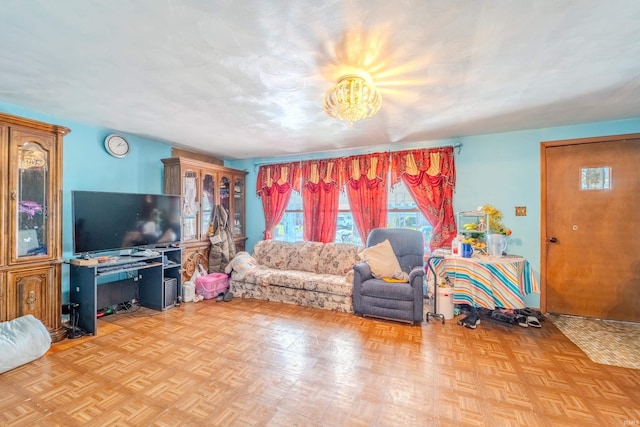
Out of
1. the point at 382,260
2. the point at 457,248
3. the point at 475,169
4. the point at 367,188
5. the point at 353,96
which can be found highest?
the point at 353,96

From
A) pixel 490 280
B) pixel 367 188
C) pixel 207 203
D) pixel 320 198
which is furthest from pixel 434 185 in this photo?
pixel 207 203

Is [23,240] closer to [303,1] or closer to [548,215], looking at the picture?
[303,1]

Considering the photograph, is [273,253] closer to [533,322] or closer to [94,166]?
[94,166]

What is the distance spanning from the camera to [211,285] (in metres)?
4.19

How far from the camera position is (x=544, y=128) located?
3557mm

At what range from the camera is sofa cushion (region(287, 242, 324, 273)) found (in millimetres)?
4391

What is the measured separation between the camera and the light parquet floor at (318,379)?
1764 millimetres

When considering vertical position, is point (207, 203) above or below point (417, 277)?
above

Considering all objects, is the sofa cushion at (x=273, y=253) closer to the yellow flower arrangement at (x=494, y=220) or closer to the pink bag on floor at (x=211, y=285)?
the pink bag on floor at (x=211, y=285)

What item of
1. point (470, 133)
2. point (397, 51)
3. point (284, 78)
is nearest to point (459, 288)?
point (470, 133)

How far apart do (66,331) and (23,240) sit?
1.05m

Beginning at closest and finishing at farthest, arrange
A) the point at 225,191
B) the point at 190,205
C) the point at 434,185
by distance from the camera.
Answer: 1. the point at 434,185
2. the point at 190,205
3. the point at 225,191

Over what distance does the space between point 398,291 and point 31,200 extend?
4.02 metres

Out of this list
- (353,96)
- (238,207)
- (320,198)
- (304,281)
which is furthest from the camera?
(238,207)
